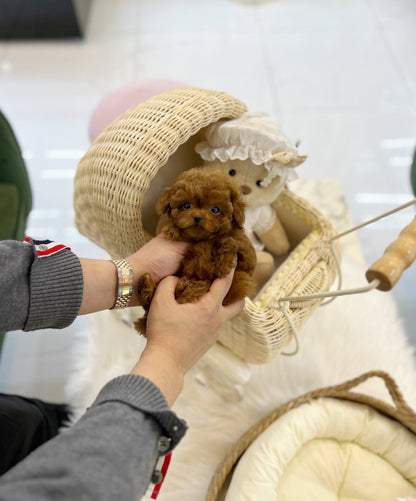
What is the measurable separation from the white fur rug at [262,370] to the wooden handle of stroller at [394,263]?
2.08 ft

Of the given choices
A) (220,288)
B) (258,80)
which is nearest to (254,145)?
(220,288)

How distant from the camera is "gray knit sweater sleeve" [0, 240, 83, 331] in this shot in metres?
0.59

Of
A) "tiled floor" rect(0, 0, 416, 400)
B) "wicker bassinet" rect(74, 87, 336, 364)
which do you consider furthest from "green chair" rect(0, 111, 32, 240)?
"tiled floor" rect(0, 0, 416, 400)

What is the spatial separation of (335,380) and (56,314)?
0.83 m

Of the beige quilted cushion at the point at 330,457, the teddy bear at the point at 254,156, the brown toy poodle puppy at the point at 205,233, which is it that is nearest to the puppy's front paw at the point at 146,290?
the brown toy poodle puppy at the point at 205,233

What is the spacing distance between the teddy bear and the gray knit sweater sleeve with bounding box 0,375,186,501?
46cm

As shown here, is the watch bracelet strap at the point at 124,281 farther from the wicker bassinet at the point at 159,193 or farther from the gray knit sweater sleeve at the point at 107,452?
the gray knit sweater sleeve at the point at 107,452

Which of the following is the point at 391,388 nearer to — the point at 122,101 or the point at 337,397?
the point at 337,397

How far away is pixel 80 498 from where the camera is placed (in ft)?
1.39

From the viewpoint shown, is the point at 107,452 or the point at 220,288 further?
the point at 220,288

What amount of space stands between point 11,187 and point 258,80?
1379 millimetres

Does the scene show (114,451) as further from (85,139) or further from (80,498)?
(85,139)

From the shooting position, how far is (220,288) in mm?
716

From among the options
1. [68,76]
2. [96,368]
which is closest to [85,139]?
[68,76]
